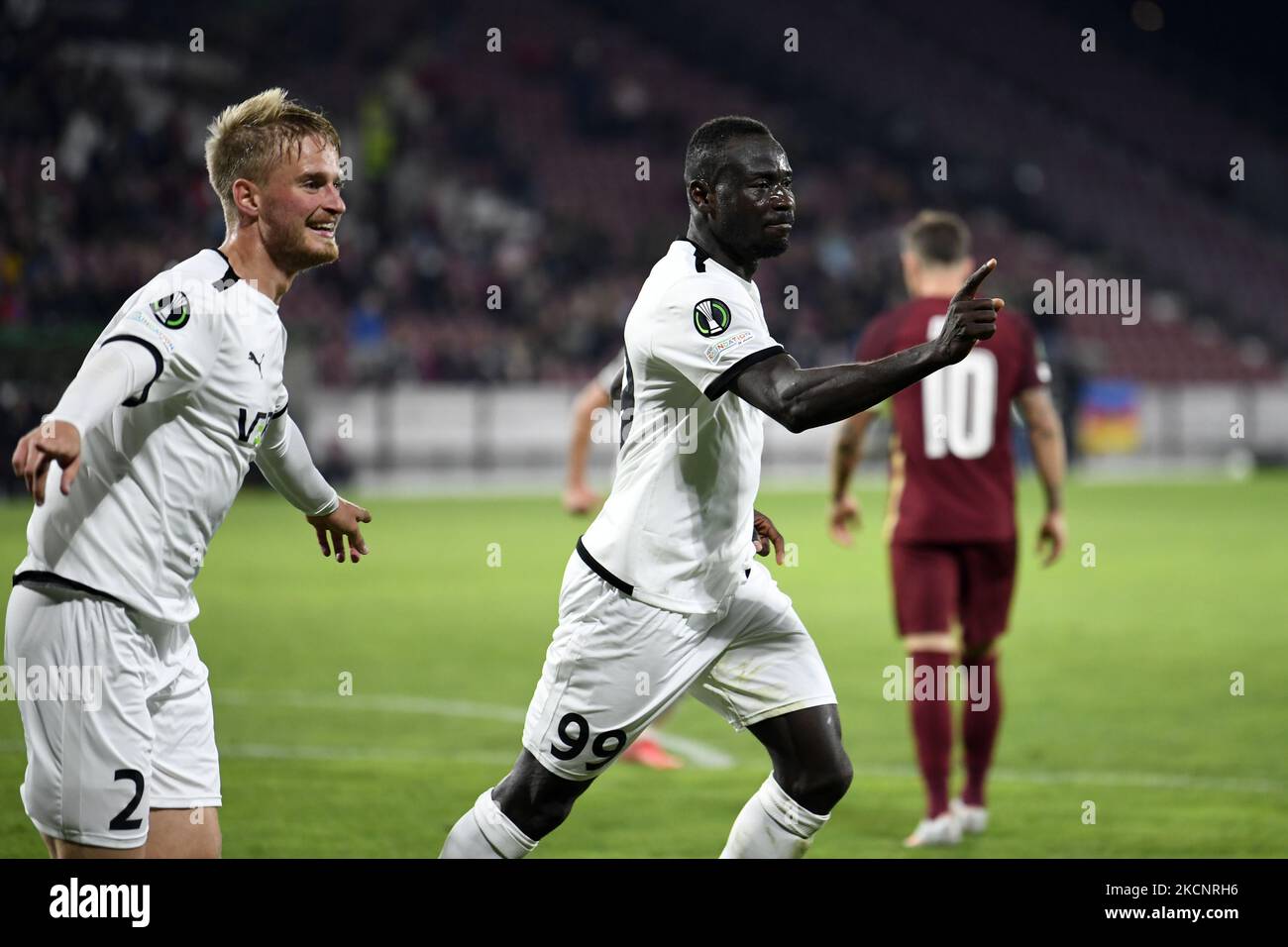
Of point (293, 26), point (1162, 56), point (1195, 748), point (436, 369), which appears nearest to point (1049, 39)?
point (1162, 56)

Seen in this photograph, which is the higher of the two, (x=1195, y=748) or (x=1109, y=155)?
(x=1109, y=155)

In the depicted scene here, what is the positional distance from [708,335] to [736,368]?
0.12 m

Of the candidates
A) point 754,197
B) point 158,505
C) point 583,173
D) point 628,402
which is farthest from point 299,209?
point 583,173

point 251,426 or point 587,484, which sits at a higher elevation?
point 251,426

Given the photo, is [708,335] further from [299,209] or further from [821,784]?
[821,784]

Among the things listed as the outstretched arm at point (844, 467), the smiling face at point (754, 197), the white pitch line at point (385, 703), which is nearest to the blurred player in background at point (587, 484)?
the white pitch line at point (385, 703)

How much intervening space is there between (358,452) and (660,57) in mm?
16058

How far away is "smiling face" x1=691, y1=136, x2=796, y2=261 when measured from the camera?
4.35m

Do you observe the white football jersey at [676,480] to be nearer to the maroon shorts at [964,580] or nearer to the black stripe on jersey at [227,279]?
the black stripe on jersey at [227,279]

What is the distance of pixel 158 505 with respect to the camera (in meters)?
3.96

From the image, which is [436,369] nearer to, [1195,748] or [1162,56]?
[1195,748]

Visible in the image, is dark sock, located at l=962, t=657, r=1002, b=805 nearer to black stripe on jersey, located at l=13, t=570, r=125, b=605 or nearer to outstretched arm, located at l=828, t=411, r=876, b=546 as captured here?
outstretched arm, located at l=828, t=411, r=876, b=546

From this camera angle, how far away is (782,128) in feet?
121

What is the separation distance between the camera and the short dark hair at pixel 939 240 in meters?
6.75
